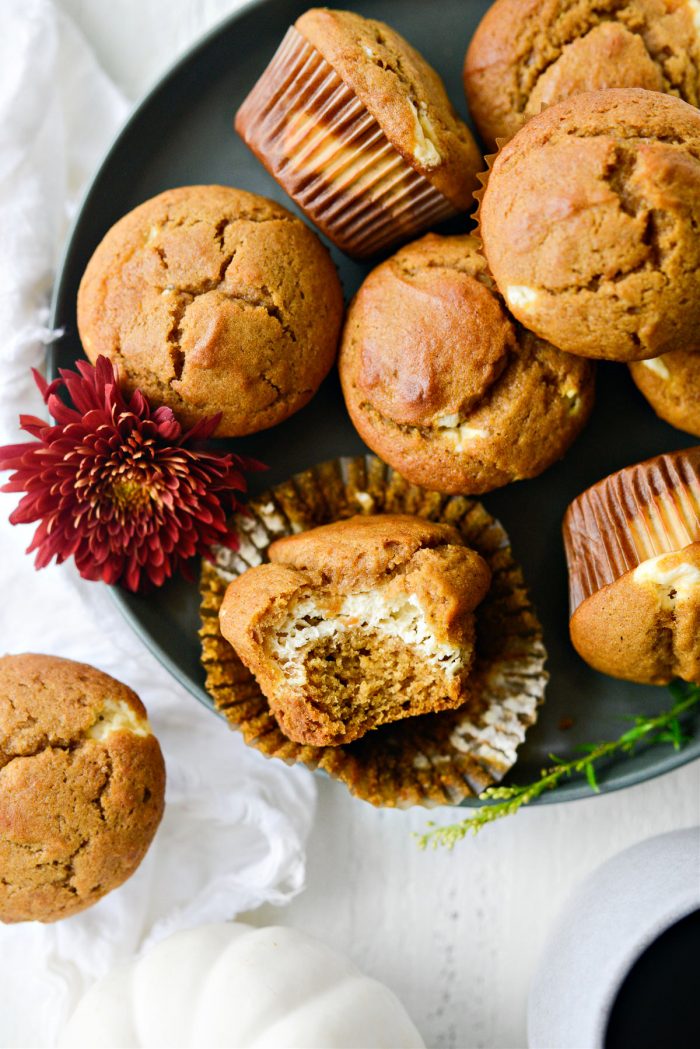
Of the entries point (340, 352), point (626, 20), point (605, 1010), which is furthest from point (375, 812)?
point (626, 20)

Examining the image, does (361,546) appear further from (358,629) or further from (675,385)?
(675,385)

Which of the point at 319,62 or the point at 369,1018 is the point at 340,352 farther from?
the point at 369,1018

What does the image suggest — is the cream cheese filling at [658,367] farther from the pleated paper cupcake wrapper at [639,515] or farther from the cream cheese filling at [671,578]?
the cream cheese filling at [671,578]

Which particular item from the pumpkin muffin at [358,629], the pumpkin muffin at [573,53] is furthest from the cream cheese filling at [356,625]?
the pumpkin muffin at [573,53]

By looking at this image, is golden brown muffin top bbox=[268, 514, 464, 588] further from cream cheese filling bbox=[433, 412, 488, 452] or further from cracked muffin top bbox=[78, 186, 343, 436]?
cracked muffin top bbox=[78, 186, 343, 436]

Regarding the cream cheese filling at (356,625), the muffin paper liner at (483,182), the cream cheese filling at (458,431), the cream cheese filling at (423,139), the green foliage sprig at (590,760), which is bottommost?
the green foliage sprig at (590,760)

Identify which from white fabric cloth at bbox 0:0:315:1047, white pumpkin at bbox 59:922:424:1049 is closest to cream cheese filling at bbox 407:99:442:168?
white fabric cloth at bbox 0:0:315:1047

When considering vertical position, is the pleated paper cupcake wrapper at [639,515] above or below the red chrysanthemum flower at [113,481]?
below
